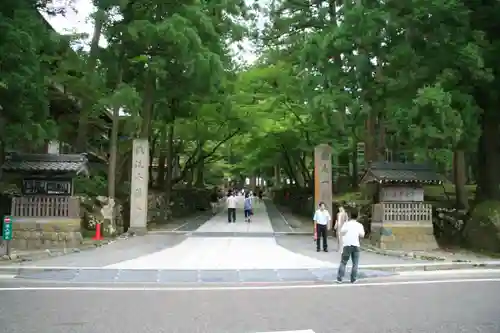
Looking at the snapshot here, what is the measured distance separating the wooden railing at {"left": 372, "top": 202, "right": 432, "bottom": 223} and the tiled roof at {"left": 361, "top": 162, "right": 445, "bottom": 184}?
88 centimetres

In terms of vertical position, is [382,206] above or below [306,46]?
below

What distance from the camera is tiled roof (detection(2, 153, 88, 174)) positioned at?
16500mm

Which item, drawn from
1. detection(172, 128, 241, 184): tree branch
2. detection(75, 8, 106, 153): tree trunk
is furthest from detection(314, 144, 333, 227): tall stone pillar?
detection(75, 8, 106, 153): tree trunk

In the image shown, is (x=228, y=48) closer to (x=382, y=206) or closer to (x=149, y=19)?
(x=149, y=19)

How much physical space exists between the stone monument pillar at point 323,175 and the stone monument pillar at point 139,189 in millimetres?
7910

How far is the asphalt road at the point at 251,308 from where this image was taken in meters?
6.84

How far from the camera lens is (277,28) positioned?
2508cm

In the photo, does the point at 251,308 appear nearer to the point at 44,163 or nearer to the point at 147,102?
the point at 44,163

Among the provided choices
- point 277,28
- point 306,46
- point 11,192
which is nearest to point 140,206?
point 11,192

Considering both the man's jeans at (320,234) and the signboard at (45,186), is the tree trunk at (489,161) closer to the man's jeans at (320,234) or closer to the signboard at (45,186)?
the man's jeans at (320,234)

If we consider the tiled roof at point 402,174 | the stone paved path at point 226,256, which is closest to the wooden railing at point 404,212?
the tiled roof at point 402,174

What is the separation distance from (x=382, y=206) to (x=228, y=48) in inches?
557

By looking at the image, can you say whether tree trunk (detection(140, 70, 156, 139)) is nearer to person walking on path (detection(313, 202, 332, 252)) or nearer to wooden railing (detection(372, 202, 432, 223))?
person walking on path (detection(313, 202, 332, 252))

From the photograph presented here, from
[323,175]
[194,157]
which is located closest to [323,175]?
[323,175]
